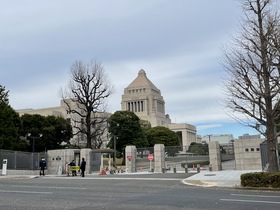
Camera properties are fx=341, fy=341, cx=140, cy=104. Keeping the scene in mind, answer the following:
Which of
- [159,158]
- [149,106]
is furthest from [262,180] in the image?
[149,106]

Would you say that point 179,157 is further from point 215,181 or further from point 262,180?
point 262,180

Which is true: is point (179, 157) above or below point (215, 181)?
above

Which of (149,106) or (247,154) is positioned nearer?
(247,154)

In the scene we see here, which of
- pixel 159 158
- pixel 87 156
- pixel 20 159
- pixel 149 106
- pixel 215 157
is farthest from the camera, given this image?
pixel 149 106

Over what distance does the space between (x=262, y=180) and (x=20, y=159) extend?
1013 inches

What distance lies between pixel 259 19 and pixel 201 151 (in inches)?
744

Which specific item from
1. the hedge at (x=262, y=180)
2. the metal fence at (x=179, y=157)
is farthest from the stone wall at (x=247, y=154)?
the hedge at (x=262, y=180)

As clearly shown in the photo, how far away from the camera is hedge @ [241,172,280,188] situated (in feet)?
52.6

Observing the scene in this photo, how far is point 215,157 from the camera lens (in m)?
31.5

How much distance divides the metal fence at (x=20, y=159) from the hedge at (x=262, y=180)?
24236mm

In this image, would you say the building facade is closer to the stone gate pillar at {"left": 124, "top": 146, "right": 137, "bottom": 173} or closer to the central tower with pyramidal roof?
the central tower with pyramidal roof

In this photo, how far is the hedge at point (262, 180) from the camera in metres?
16.0

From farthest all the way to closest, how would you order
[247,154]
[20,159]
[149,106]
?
1. [149,106]
2. [20,159]
3. [247,154]

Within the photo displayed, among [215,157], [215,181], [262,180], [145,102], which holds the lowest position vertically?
[215,181]
